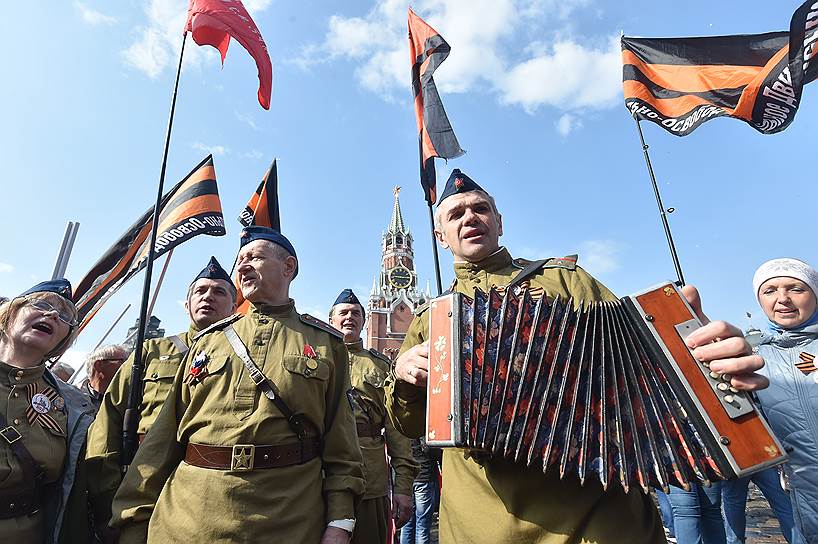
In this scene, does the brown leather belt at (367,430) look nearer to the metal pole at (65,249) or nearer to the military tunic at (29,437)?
the military tunic at (29,437)

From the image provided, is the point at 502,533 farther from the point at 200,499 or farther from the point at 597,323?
the point at 200,499

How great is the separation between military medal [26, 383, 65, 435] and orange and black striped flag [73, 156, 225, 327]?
9.11 ft

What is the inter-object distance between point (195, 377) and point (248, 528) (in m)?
0.96

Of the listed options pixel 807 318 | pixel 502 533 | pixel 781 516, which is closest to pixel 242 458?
pixel 502 533

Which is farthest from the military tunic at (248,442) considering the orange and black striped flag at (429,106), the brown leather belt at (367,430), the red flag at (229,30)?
the red flag at (229,30)

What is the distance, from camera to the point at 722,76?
17.3 feet

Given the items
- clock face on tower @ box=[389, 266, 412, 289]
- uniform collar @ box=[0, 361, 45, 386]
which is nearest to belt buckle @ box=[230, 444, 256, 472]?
uniform collar @ box=[0, 361, 45, 386]

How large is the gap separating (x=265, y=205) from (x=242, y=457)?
5.44 meters

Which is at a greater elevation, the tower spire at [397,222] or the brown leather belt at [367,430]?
the tower spire at [397,222]

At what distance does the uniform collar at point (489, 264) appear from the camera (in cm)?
258

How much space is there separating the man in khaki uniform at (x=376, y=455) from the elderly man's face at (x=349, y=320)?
0.40 feet

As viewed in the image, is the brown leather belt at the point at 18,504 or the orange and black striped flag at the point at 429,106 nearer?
the brown leather belt at the point at 18,504

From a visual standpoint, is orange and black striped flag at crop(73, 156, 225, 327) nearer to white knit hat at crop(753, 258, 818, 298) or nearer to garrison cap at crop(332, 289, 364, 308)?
garrison cap at crop(332, 289, 364, 308)

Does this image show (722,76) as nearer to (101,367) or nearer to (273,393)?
(273,393)
